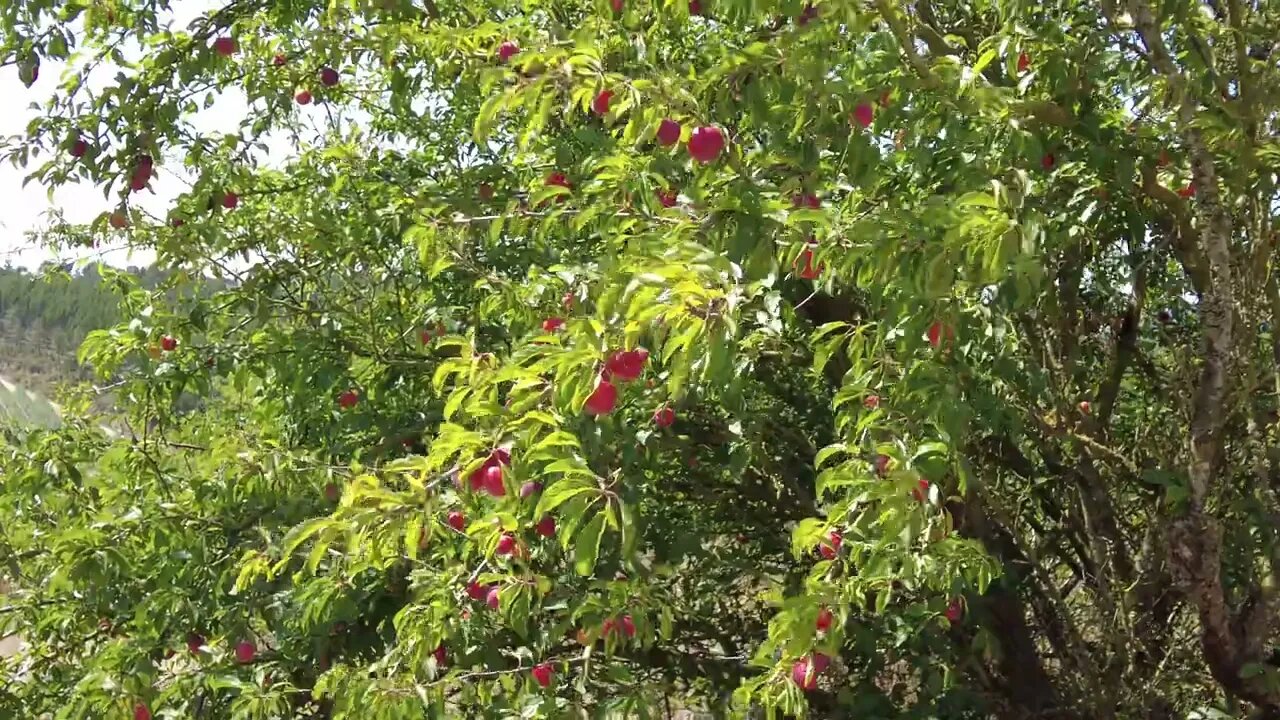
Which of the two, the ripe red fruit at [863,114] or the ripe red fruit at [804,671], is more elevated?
the ripe red fruit at [863,114]

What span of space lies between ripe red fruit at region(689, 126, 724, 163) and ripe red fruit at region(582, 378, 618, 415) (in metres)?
0.49

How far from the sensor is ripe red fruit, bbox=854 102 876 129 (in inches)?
76.6

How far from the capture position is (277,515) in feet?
9.66

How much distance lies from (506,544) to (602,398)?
0.58 m

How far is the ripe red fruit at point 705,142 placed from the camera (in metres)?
1.84

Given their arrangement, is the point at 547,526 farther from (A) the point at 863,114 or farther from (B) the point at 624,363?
(A) the point at 863,114

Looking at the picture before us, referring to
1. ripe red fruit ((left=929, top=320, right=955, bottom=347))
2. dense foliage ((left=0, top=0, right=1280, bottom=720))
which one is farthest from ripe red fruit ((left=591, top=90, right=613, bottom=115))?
ripe red fruit ((left=929, top=320, right=955, bottom=347))

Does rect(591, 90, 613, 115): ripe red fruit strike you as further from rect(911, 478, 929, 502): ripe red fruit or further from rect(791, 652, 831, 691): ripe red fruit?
rect(791, 652, 831, 691): ripe red fruit

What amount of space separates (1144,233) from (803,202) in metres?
1.22

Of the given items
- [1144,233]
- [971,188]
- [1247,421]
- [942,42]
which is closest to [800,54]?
[971,188]

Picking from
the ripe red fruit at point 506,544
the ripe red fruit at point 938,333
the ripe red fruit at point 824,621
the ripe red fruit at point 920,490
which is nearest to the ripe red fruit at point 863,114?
the ripe red fruit at point 938,333

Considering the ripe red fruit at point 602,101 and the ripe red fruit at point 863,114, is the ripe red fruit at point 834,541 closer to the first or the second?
the ripe red fruit at point 863,114

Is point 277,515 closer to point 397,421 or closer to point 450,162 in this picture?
point 397,421

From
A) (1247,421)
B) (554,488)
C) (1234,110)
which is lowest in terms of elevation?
(554,488)
